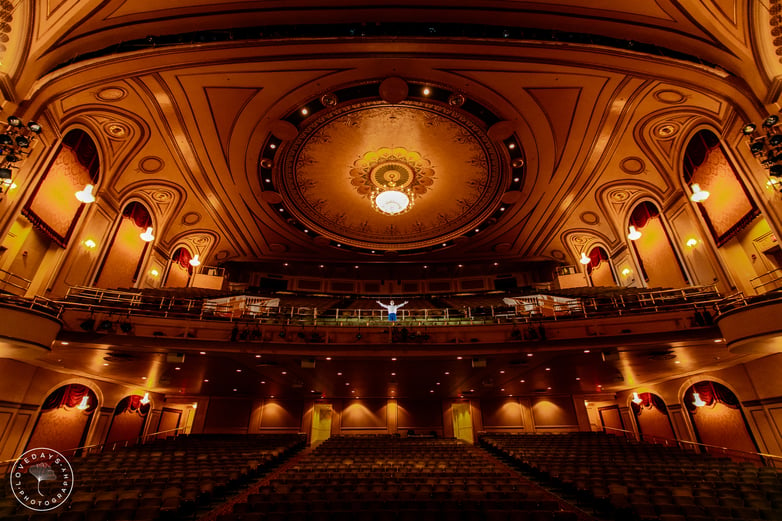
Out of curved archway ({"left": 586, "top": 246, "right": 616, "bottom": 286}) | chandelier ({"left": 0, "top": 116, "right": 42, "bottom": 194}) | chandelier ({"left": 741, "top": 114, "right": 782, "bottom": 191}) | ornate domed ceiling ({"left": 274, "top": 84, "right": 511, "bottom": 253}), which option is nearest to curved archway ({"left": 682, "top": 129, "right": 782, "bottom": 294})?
chandelier ({"left": 741, "top": 114, "right": 782, "bottom": 191})

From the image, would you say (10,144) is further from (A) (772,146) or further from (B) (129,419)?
(A) (772,146)

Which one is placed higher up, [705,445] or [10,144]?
[10,144]

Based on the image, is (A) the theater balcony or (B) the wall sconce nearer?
(A) the theater balcony

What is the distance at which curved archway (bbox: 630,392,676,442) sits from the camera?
13.5m

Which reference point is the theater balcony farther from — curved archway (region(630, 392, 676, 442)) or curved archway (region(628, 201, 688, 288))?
curved archway (region(630, 392, 676, 442))

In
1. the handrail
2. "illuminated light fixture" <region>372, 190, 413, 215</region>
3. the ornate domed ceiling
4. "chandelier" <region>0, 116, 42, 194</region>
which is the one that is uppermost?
the ornate domed ceiling

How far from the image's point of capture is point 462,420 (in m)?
18.0

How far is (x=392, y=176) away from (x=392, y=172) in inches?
7.8

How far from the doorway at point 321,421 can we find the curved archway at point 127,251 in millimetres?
9685

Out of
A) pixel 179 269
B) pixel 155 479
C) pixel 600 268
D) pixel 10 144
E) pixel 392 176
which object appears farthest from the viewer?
pixel 600 268

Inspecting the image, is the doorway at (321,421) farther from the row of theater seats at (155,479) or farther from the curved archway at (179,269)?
the curved archway at (179,269)

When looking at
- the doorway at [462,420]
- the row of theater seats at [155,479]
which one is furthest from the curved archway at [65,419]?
the doorway at [462,420]

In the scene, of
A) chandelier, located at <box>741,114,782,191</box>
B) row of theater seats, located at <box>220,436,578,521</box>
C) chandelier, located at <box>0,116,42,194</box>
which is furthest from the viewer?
chandelier, located at <box>741,114,782,191</box>

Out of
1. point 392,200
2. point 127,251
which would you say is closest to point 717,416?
point 392,200
